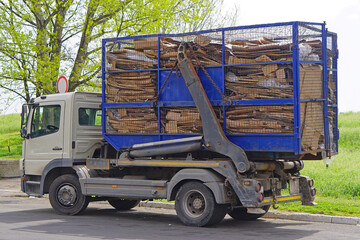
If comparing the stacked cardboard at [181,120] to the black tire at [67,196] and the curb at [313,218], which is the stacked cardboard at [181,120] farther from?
the curb at [313,218]

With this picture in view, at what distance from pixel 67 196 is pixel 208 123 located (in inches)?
144

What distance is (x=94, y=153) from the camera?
12.9 m

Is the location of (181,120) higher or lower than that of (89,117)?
lower

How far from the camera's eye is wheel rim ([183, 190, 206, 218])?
34.8 feet

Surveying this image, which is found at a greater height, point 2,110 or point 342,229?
point 2,110

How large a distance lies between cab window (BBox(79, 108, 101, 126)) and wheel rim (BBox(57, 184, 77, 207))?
1.38 metres

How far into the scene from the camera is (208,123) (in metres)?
10.6

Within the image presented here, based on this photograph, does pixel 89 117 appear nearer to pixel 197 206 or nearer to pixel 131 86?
pixel 131 86

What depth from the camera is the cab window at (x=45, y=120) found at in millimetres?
12820

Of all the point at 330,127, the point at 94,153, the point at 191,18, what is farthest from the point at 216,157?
the point at 191,18

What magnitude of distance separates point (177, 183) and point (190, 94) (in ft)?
5.35

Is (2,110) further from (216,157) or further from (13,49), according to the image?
(216,157)

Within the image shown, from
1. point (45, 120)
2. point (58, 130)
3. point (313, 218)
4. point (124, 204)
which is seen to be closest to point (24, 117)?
point (45, 120)

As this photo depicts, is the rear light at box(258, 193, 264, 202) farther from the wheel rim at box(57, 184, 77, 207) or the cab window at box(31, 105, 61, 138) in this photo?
the cab window at box(31, 105, 61, 138)
